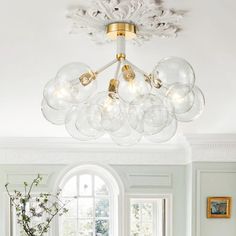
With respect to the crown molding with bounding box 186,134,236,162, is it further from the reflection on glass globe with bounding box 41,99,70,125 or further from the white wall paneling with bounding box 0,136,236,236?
the reflection on glass globe with bounding box 41,99,70,125

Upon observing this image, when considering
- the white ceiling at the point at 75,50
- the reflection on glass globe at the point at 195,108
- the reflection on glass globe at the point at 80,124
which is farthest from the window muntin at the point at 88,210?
the reflection on glass globe at the point at 195,108

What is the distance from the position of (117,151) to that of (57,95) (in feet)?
11.9

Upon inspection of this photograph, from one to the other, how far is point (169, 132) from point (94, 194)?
3892 millimetres

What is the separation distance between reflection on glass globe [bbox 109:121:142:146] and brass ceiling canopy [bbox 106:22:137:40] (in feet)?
1.75

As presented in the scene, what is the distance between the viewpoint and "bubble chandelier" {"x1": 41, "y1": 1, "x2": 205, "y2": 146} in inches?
85.0

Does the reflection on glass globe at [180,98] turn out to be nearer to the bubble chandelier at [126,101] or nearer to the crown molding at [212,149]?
the bubble chandelier at [126,101]

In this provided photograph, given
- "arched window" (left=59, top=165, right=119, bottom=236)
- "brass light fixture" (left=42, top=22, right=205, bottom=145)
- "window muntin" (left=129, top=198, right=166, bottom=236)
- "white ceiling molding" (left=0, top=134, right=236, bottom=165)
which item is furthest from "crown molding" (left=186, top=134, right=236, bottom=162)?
"brass light fixture" (left=42, top=22, right=205, bottom=145)

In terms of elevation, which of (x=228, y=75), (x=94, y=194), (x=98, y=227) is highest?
(x=228, y=75)

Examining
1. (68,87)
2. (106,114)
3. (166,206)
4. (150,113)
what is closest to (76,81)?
(68,87)

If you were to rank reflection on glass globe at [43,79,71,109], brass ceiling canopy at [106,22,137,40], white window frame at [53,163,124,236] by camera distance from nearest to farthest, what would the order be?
reflection on glass globe at [43,79,71,109]
brass ceiling canopy at [106,22,137,40]
white window frame at [53,163,124,236]

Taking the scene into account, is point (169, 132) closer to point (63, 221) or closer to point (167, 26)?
point (167, 26)

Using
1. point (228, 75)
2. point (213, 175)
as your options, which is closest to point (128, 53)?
point (228, 75)

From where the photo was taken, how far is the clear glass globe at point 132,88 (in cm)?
232

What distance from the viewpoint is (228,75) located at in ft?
12.4
